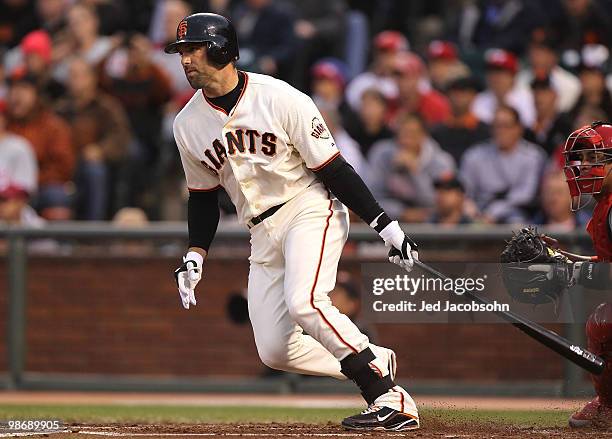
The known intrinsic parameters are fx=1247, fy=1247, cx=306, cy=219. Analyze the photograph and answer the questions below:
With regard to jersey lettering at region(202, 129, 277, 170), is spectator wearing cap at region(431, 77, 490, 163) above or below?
above

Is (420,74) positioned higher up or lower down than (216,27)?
higher up

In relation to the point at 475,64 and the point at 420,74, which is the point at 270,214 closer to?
the point at 420,74

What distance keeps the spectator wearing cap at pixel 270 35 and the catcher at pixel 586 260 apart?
22.6 feet

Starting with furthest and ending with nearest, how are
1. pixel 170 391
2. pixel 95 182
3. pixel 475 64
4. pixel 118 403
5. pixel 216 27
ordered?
pixel 475 64, pixel 95 182, pixel 170 391, pixel 118 403, pixel 216 27

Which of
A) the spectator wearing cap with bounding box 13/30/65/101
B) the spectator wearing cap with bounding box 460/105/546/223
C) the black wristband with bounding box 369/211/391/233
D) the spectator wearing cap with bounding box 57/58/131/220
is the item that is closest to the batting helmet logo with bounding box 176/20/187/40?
the black wristband with bounding box 369/211/391/233

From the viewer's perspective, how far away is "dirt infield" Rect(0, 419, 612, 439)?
6.05m

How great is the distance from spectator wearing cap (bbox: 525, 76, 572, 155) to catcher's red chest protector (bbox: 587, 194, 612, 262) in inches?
188

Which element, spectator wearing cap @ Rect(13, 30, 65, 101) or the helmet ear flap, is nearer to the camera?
the helmet ear flap

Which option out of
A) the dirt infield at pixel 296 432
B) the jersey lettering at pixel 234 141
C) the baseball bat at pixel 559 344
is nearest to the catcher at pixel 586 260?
the baseball bat at pixel 559 344

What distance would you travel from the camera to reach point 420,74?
12.5 m

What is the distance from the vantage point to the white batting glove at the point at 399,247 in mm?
6168

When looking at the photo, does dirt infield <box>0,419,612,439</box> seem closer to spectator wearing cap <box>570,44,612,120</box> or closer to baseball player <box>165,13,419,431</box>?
baseball player <box>165,13,419,431</box>

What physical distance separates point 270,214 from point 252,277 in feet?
1.17

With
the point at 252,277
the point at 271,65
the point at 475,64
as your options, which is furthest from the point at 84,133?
the point at 252,277
